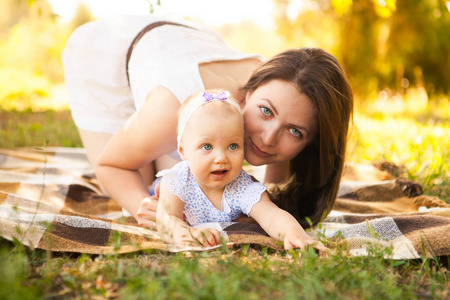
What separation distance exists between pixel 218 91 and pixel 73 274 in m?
1.11

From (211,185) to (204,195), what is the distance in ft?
0.39

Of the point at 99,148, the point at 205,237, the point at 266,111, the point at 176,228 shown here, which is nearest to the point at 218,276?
the point at 205,237

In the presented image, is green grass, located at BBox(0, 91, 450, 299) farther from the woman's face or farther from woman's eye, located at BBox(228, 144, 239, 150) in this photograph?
the woman's face

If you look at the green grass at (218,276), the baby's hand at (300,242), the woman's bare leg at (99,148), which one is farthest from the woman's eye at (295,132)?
the woman's bare leg at (99,148)

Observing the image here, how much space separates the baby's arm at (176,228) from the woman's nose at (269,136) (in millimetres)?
515

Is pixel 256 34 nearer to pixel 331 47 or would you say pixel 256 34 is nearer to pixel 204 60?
pixel 331 47

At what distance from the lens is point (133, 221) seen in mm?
2637

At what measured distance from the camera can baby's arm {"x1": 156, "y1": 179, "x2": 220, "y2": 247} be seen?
192 centimetres

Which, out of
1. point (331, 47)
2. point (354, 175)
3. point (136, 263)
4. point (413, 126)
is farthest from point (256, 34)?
point (136, 263)

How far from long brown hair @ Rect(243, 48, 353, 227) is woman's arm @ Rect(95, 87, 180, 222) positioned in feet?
1.61

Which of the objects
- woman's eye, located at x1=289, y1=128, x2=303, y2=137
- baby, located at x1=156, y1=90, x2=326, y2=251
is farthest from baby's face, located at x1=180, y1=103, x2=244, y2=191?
woman's eye, located at x1=289, y1=128, x2=303, y2=137

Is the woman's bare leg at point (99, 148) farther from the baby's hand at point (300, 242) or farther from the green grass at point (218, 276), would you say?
the baby's hand at point (300, 242)

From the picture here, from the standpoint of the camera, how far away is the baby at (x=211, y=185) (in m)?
2.03

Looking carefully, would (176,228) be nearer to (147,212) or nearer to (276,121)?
(147,212)
